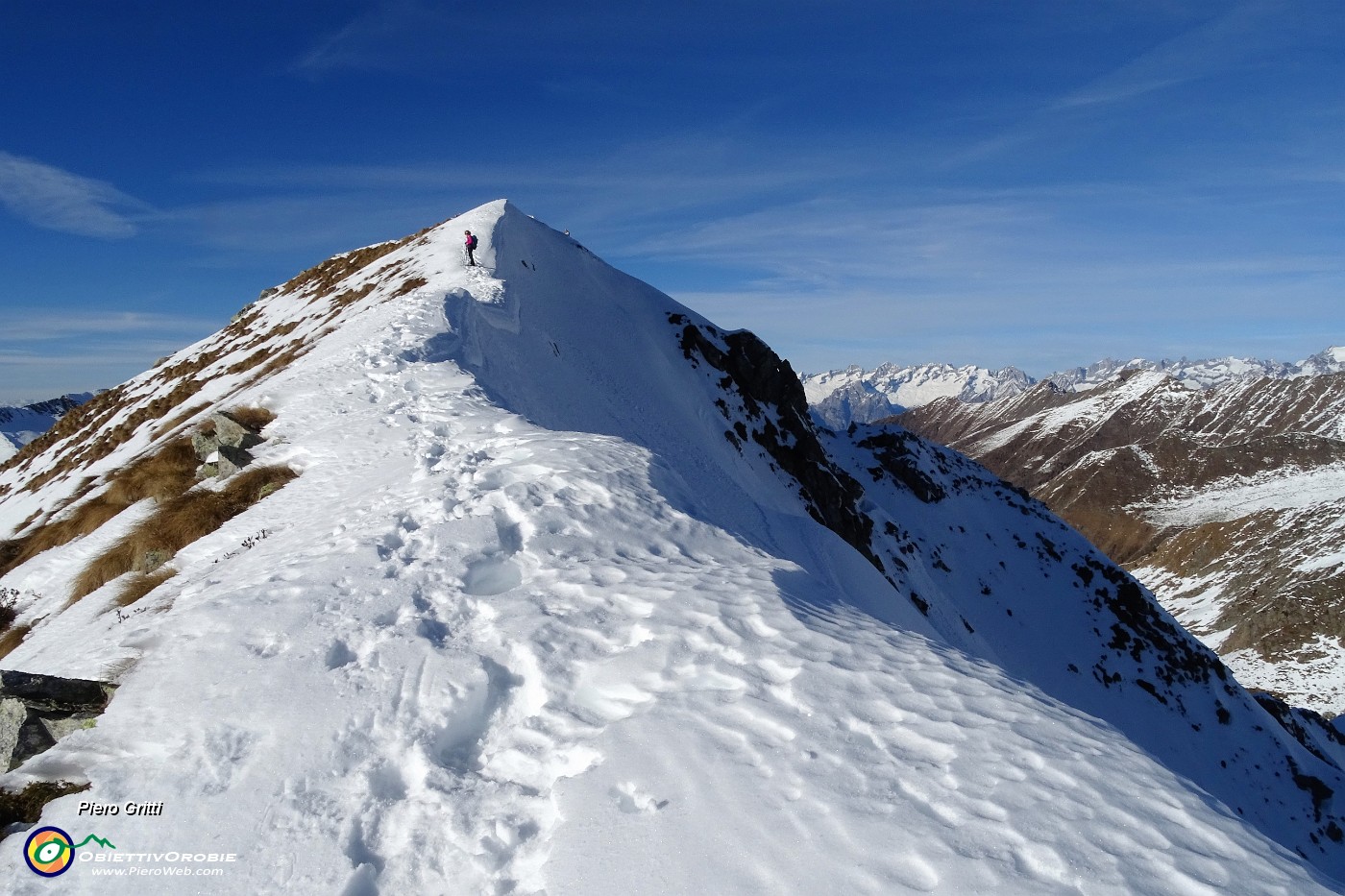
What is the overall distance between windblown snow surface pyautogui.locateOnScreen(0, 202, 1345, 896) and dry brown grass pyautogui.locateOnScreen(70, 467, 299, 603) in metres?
0.66

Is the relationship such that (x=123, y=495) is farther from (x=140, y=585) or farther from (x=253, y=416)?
(x=140, y=585)

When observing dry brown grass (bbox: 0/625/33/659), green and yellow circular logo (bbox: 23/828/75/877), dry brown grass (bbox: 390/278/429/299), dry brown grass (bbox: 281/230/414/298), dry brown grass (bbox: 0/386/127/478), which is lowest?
dry brown grass (bbox: 0/625/33/659)

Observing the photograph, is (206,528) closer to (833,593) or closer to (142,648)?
(142,648)

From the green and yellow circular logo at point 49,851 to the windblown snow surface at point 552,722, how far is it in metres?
0.07

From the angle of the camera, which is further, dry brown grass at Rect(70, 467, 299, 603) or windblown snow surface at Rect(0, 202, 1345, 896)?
dry brown grass at Rect(70, 467, 299, 603)

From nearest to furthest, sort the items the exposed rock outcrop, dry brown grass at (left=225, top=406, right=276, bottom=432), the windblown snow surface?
the windblown snow surface, the exposed rock outcrop, dry brown grass at (left=225, top=406, right=276, bottom=432)

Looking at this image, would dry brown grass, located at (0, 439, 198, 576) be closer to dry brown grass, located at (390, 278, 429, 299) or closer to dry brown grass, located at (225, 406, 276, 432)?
dry brown grass, located at (225, 406, 276, 432)

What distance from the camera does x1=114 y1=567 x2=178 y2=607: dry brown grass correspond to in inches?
411

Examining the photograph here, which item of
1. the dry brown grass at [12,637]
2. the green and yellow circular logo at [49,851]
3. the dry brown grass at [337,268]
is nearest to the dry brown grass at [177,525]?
the dry brown grass at [12,637]

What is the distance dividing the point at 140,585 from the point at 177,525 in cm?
201

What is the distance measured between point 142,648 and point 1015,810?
29.1 feet

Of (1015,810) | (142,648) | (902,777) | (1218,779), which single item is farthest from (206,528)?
(1218,779)

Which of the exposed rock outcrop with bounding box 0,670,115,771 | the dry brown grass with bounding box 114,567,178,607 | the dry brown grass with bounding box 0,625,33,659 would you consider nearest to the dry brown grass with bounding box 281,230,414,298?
the dry brown grass with bounding box 0,625,33,659

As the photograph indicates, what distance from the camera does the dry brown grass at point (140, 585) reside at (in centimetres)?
1044
